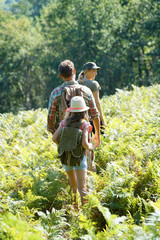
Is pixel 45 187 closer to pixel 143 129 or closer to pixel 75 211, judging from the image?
pixel 75 211

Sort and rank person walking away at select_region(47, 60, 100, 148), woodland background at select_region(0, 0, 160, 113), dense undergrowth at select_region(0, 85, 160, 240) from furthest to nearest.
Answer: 1. woodland background at select_region(0, 0, 160, 113)
2. person walking away at select_region(47, 60, 100, 148)
3. dense undergrowth at select_region(0, 85, 160, 240)

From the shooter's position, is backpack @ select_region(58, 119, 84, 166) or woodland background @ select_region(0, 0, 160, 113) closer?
backpack @ select_region(58, 119, 84, 166)

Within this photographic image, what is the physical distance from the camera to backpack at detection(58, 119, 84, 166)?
14.6 ft

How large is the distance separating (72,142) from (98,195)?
1.00 metres

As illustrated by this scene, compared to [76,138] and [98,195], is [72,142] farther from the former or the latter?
[98,195]

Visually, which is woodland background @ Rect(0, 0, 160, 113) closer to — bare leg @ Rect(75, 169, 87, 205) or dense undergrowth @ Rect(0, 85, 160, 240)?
dense undergrowth @ Rect(0, 85, 160, 240)

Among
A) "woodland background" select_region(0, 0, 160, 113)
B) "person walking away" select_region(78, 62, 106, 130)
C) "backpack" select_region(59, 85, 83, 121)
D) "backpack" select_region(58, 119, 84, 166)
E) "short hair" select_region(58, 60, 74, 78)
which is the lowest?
"backpack" select_region(58, 119, 84, 166)

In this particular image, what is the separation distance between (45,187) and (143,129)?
114 inches

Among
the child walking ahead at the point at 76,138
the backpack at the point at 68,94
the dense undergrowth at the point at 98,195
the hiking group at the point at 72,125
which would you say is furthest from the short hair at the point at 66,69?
the dense undergrowth at the point at 98,195

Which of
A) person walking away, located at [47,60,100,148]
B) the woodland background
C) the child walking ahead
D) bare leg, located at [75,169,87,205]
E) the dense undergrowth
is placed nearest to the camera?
the dense undergrowth

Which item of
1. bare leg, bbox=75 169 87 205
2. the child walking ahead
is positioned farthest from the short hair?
bare leg, bbox=75 169 87 205

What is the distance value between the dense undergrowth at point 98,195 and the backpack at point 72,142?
596mm

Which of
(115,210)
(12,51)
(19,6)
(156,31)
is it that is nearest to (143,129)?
(115,210)

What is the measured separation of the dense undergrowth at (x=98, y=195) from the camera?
372 cm
